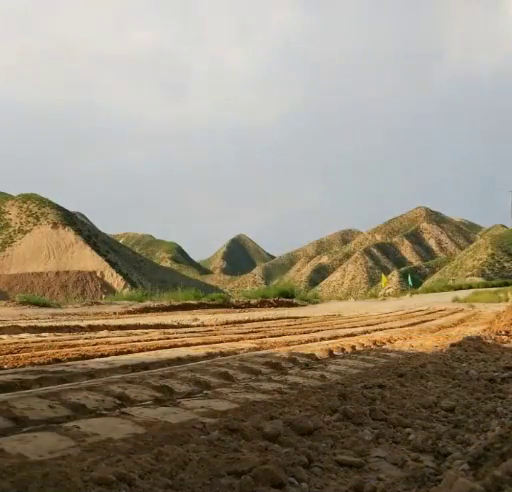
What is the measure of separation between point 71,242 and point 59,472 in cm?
5406

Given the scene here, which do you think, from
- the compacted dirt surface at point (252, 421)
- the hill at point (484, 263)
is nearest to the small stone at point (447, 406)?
the compacted dirt surface at point (252, 421)

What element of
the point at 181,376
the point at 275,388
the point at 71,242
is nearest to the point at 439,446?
the point at 275,388

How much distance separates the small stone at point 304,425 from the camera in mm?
5496

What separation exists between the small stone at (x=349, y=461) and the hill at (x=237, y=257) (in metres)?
108

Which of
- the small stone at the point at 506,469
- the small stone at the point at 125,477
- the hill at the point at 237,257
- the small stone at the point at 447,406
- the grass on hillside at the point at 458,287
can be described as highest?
the hill at the point at 237,257

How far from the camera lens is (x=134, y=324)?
18.5 metres

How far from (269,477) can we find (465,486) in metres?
1.20

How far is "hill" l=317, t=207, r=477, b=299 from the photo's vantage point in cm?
7994

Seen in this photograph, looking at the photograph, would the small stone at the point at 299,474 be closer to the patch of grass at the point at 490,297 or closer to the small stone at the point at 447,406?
the small stone at the point at 447,406

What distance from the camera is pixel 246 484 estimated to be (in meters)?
4.14

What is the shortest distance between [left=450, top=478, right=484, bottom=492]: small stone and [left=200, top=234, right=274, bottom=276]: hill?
109332 mm

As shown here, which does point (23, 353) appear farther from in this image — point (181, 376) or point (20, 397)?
point (20, 397)

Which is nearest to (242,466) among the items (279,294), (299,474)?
(299,474)

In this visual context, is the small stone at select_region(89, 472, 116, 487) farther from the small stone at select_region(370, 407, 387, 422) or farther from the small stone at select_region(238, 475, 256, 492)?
the small stone at select_region(370, 407, 387, 422)
